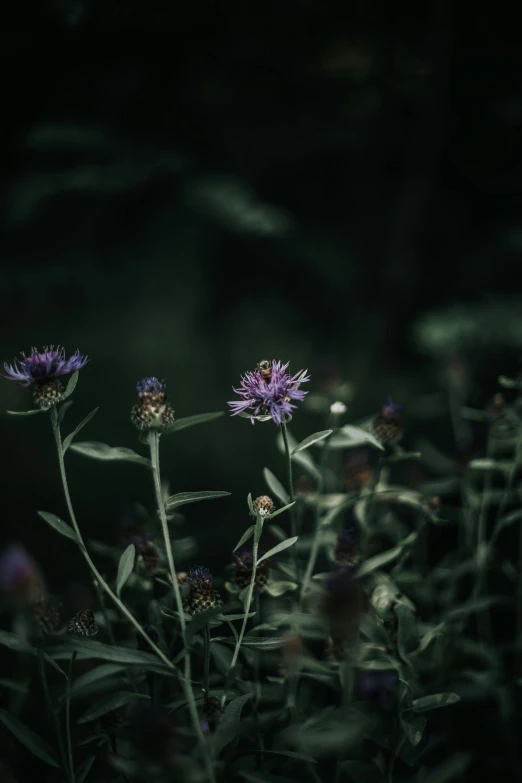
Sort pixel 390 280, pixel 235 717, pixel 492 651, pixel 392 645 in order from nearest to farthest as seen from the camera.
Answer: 1. pixel 235 717
2. pixel 392 645
3. pixel 492 651
4. pixel 390 280

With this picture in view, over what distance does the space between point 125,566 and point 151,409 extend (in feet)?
0.58

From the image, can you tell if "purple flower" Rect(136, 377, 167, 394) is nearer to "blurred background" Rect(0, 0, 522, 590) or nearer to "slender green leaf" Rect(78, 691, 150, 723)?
"slender green leaf" Rect(78, 691, 150, 723)

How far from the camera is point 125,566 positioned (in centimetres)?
70

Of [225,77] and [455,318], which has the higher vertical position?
[225,77]

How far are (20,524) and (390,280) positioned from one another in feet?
5.02

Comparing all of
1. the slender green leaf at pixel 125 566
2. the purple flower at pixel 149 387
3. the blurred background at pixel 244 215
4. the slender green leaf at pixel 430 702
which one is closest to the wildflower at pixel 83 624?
the slender green leaf at pixel 125 566

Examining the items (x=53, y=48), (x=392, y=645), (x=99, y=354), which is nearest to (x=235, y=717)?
(x=392, y=645)

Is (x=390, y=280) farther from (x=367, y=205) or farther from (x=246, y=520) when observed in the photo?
(x=246, y=520)

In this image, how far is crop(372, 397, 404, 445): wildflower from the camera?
92cm

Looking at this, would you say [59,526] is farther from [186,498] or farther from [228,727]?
[228,727]

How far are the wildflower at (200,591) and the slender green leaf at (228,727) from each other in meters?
0.11

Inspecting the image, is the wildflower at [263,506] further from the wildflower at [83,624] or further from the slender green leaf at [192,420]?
the wildflower at [83,624]

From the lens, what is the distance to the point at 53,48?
1.88m

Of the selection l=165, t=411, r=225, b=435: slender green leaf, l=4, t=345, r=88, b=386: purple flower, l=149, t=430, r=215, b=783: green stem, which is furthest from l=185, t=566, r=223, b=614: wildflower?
l=4, t=345, r=88, b=386: purple flower
